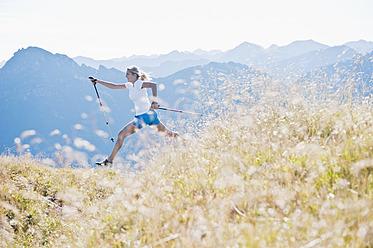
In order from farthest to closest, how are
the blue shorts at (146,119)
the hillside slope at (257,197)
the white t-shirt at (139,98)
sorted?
the white t-shirt at (139,98)
the blue shorts at (146,119)
the hillside slope at (257,197)

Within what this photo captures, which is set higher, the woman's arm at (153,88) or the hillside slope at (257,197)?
the woman's arm at (153,88)

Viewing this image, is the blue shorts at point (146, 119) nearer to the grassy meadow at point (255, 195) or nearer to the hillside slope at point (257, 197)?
the grassy meadow at point (255, 195)

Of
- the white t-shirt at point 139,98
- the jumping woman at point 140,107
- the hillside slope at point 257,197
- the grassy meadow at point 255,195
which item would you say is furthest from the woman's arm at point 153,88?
the hillside slope at point 257,197

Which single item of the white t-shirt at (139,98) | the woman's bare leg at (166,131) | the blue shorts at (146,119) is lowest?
the woman's bare leg at (166,131)

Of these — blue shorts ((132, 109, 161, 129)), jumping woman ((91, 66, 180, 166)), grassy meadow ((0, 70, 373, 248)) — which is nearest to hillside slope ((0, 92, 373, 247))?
grassy meadow ((0, 70, 373, 248))

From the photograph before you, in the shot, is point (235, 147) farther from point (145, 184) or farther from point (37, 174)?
point (37, 174)

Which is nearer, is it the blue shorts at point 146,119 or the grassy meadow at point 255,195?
the grassy meadow at point 255,195

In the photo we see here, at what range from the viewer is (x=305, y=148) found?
9.10 feet

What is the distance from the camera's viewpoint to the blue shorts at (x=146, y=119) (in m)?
6.06

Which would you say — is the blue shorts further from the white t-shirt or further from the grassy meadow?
the grassy meadow

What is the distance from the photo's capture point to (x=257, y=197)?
89.9 inches

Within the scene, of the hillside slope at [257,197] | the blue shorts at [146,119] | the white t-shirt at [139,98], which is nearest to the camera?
the hillside slope at [257,197]

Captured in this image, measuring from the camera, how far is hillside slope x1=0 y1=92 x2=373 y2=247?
1846 mm

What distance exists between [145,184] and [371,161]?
257 cm
